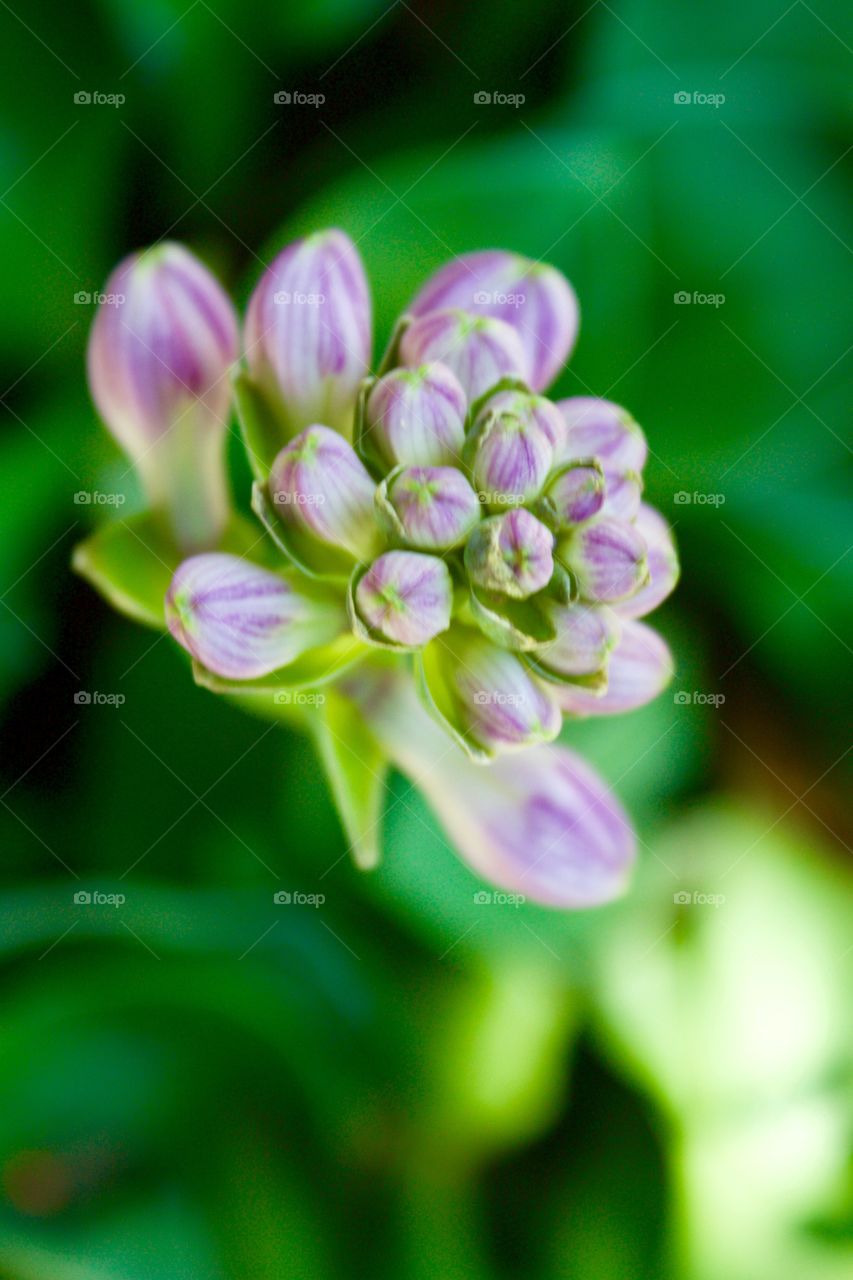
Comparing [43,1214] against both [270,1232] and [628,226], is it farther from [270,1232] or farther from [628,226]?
[628,226]

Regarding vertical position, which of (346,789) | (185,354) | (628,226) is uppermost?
(628,226)

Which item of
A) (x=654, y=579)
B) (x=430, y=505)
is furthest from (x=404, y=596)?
(x=654, y=579)

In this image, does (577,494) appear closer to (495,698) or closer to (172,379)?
(495,698)

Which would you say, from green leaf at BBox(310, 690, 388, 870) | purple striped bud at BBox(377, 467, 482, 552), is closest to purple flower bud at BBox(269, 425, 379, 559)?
purple striped bud at BBox(377, 467, 482, 552)

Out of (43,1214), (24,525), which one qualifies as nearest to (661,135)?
(24,525)

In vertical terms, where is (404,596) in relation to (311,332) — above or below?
below

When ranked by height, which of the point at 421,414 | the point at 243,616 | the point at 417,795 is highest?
the point at 421,414
